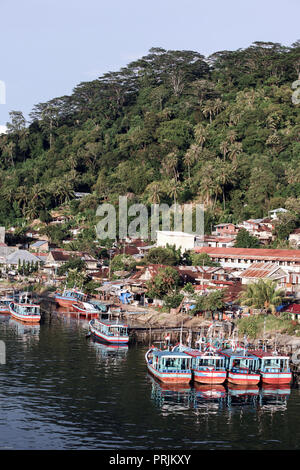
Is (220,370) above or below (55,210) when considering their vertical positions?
below

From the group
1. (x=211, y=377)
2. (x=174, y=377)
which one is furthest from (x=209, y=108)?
(x=174, y=377)

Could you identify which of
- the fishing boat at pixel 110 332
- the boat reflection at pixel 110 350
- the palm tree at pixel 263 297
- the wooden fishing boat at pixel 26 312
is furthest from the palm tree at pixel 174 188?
the boat reflection at pixel 110 350

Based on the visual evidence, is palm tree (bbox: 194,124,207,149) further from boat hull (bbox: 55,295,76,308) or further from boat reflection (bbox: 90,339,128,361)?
boat reflection (bbox: 90,339,128,361)

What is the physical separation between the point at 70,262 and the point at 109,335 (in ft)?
101

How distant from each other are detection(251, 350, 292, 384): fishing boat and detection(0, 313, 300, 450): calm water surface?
0.79 m

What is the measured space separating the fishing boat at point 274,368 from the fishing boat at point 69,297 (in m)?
29.7

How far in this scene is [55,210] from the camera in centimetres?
11231

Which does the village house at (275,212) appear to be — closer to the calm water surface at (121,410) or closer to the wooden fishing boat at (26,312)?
the wooden fishing boat at (26,312)

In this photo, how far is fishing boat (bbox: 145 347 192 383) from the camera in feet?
126

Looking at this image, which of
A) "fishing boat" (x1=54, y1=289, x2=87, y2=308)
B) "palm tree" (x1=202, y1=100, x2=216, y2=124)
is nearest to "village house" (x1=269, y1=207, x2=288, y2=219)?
"fishing boat" (x1=54, y1=289, x2=87, y2=308)

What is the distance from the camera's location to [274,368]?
128ft

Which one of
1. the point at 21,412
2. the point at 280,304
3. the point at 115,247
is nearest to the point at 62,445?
the point at 21,412

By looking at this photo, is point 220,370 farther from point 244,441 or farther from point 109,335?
point 109,335

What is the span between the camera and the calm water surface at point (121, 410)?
1123 inches
